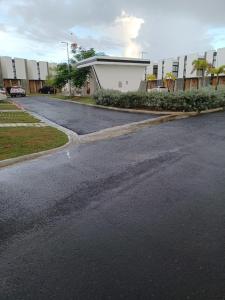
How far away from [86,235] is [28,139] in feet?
23.1

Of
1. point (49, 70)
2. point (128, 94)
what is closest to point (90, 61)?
point (128, 94)

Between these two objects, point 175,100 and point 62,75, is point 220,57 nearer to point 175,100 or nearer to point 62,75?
point 62,75

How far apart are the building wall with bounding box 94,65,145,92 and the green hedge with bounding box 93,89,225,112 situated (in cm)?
1155

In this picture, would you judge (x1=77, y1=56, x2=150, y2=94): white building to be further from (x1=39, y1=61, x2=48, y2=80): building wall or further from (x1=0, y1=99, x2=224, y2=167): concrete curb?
(x1=39, y1=61, x2=48, y2=80): building wall

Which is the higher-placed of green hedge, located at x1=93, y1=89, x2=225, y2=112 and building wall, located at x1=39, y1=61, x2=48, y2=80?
building wall, located at x1=39, y1=61, x2=48, y2=80

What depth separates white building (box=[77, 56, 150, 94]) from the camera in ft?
101

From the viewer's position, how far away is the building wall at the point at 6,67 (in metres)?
58.3

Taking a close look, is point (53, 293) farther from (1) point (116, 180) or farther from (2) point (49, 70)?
(2) point (49, 70)

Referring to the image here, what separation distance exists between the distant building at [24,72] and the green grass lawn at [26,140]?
5304cm

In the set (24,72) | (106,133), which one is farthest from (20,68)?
(106,133)

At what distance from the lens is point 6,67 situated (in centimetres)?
5859

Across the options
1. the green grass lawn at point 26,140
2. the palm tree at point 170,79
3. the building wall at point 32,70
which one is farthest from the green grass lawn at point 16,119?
the building wall at point 32,70

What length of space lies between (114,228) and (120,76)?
30.2 meters

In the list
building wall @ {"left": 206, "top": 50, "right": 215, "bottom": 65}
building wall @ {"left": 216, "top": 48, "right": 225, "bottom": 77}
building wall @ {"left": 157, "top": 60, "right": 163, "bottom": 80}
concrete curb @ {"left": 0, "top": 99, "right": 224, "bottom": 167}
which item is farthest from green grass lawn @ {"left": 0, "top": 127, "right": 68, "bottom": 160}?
building wall @ {"left": 157, "top": 60, "right": 163, "bottom": 80}
